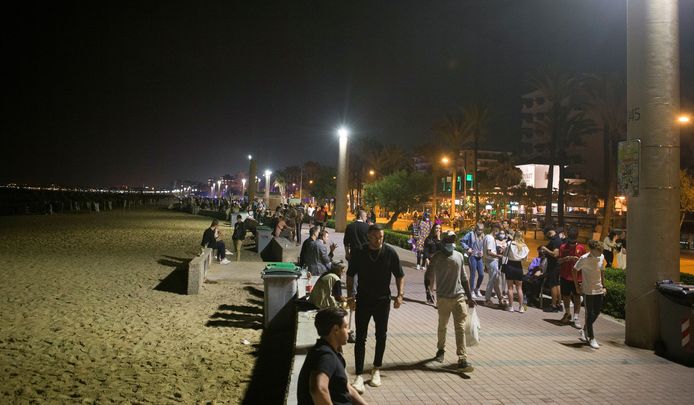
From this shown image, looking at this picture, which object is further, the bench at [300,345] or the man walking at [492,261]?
the man walking at [492,261]

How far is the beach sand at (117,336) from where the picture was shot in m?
6.00

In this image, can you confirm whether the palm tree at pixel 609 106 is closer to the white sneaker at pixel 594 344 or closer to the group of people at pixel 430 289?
the group of people at pixel 430 289

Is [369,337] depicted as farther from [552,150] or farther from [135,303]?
[552,150]

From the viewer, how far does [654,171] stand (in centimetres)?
774

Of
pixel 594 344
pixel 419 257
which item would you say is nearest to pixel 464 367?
pixel 594 344

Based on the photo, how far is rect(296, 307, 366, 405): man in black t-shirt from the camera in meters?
2.95

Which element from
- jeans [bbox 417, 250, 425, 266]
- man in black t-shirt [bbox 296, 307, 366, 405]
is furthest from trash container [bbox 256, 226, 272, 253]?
man in black t-shirt [bbox 296, 307, 366, 405]

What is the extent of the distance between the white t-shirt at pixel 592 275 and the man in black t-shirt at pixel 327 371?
19.1 feet

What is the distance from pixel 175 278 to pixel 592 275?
10.5 meters

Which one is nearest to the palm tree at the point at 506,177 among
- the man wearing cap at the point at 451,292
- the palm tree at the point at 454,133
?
the palm tree at the point at 454,133

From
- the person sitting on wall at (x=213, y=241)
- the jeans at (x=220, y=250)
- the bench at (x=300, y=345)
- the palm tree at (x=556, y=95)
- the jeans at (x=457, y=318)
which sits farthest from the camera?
the palm tree at (x=556, y=95)

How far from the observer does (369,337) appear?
304 inches

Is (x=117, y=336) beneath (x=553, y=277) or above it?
beneath

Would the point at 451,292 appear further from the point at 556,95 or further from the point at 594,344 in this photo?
the point at 556,95
